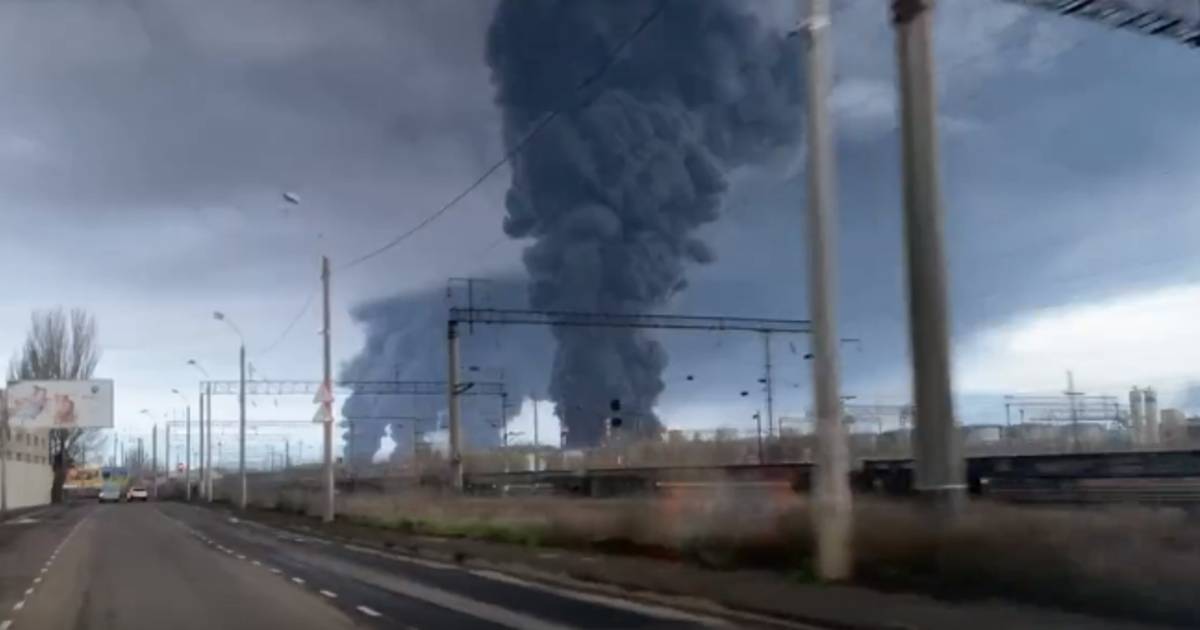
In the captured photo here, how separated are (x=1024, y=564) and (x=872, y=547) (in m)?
3.12

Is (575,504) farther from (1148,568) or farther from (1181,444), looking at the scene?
(1181,444)

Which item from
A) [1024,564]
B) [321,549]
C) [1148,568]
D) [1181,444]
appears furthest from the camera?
[1181,444]

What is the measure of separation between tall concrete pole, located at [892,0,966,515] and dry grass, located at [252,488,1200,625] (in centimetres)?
81

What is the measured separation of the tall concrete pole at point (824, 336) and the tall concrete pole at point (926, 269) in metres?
1.30

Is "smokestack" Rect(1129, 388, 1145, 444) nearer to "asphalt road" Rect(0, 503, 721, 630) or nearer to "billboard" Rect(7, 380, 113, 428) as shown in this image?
"asphalt road" Rect(0, 503, 721, 630)

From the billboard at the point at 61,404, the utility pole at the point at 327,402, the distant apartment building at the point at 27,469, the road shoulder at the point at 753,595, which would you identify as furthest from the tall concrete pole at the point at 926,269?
the distant apartment building at the point at 27,469

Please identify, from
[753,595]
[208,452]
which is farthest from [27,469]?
[753,595]

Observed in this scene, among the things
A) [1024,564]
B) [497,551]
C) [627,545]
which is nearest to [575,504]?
[497,551]

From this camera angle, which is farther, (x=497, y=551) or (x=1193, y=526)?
(x=497, y=551)

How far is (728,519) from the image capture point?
25281 millimetres

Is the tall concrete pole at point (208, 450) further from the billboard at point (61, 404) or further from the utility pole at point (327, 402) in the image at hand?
the utility pole at point (327, 402)

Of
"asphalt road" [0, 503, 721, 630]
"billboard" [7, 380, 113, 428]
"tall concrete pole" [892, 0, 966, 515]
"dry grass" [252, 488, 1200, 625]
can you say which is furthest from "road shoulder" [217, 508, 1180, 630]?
"billboard" [7, 380, 113, 428]

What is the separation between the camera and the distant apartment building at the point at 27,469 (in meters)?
112

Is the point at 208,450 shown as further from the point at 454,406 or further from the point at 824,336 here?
the point at 824,336
